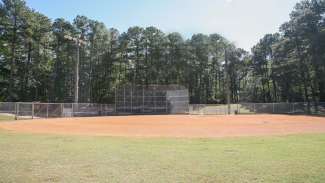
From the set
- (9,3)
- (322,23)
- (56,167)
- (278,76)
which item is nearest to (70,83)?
(9,3)

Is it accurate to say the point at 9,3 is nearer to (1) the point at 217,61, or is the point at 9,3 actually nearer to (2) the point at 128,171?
(1) the point at 217,61

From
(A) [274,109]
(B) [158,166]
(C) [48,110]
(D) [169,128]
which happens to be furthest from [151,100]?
(B) [158,166]

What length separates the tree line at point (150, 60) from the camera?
5397 cm

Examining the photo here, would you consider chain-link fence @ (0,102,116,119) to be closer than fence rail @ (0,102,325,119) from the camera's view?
Yes

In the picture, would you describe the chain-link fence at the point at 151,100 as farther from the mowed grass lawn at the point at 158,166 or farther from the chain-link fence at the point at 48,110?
the mowed grass lawn at the point at 158,166

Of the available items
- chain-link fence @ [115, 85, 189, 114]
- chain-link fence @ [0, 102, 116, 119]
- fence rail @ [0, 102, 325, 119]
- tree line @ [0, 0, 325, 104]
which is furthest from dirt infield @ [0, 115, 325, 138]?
tree line @ [0, 0, 325, 104]

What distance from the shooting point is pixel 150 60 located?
234ft

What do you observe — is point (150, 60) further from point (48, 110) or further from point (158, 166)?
point (158, 166)

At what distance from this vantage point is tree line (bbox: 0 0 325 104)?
5397cm

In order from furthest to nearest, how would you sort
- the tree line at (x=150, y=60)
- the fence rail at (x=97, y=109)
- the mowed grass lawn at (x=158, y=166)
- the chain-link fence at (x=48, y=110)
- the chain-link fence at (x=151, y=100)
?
the tree line at (x=150, y=60)
the chain-link fence at (x=151, y=100)
the fence rail at (x=97, y=109)
the chain-link fence at (x=48, y=110)
the mowed grass lawn at (x=158, y=166)

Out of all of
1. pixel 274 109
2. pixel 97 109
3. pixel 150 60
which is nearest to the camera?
pixel 97 109

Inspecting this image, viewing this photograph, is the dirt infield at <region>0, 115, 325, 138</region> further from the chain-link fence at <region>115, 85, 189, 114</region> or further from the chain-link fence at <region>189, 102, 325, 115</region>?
the chain-link fence at <region>115, 85, 189, 114</region>

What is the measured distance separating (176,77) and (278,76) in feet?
64.0

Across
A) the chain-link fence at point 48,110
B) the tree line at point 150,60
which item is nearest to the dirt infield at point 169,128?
the chain-link fence at point 48,110
